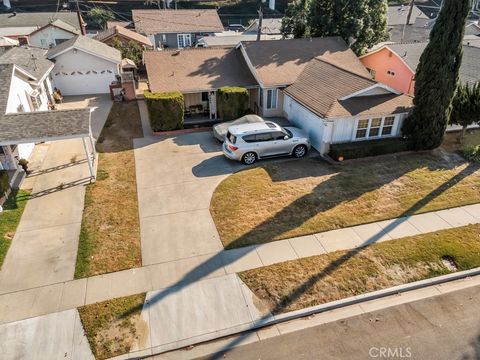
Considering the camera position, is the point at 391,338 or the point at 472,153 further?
the point at 472,153

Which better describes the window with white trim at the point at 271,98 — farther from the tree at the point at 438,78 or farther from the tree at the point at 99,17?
the tree at the point at 99,17

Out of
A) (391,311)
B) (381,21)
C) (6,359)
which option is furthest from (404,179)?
(381,21)

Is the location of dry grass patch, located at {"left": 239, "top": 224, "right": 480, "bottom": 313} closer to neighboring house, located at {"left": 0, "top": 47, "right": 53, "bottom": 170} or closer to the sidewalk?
the sidewalk

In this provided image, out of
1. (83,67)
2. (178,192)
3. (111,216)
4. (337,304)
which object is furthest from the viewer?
(83,67)

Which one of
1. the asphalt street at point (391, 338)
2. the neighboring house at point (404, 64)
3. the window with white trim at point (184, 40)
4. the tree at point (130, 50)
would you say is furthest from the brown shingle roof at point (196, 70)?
the window with white trim at point (184, 40)

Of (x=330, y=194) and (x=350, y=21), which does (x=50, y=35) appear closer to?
(x=350, y=21)

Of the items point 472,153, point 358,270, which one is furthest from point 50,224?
point 472,153

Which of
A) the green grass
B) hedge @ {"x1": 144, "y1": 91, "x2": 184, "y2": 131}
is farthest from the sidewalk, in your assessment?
hedge @ {"x1": 144, "y1": 91, "x2": 184, "y2": 131}
